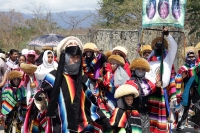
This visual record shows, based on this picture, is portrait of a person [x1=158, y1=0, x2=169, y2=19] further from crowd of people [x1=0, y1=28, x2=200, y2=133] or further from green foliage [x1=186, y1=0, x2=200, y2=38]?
green foliage [x1=186, y1=0, x2=200, y2=38]

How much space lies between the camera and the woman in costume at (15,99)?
699 centimetres

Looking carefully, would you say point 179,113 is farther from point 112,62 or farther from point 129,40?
point 129,40

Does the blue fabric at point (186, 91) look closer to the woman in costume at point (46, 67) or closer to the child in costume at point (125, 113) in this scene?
the child in costume at point (125, 113)

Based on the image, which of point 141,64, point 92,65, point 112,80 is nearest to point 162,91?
point 141,64

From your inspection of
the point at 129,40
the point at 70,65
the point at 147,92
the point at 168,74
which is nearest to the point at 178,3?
the point at 168,74

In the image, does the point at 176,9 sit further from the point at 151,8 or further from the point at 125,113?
the point at 125,113

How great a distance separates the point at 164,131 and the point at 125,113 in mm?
1370

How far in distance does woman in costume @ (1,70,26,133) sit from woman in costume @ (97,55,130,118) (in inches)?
64.1

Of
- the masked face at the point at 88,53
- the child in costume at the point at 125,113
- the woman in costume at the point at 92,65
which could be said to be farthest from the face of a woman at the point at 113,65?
the child in costume at the point at 125,113

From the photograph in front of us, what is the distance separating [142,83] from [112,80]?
6.33 feet

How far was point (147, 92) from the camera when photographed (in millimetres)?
5926

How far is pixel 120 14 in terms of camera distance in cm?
2416

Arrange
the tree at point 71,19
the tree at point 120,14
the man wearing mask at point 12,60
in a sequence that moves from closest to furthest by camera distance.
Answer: the man wearing mask at point 12,60 < the tree at point 71,19 < the tree at point 120,14

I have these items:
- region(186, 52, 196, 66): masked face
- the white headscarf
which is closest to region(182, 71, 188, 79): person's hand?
region(186, 52, 196, 66): masked face
